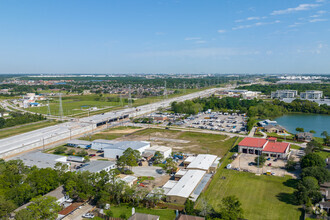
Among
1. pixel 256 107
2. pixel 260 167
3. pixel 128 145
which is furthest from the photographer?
pixel 256 107

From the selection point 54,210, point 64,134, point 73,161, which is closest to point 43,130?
point 64,134

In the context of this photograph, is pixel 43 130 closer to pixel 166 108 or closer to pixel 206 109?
pixel 166 108

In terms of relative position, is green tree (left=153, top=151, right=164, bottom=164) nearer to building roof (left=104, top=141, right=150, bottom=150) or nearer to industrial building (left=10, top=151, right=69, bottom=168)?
building roof (left=104, top=141, right=150, bottom=150)

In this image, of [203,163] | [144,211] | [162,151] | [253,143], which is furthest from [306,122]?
[144,211]

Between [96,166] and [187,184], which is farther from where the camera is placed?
[96,166]

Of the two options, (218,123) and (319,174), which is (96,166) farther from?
(218,123)
